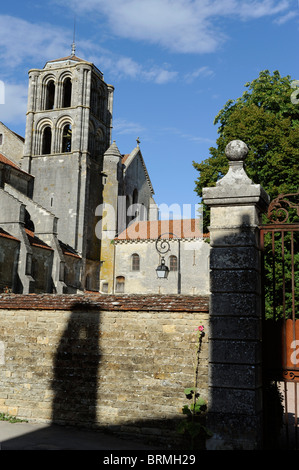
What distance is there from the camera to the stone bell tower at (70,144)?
114ft

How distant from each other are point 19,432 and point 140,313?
3.03 m

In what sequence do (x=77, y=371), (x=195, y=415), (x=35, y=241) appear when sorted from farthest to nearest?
(x=35, y=241) → (x=77, y=371) → (x=195, y=415)

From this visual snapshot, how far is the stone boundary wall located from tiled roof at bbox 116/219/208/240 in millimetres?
24981

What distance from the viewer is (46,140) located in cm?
3891

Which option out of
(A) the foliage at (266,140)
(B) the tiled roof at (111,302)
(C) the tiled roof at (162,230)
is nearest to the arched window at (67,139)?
(C) the tiled roof at (162,230)

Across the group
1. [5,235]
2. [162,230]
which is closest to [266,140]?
[5,235]

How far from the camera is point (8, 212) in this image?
88.4 feet

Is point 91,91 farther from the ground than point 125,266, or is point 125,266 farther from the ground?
point 91,91

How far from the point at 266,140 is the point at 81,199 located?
19097 mm

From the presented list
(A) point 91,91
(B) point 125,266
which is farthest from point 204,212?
(A) point 91,91

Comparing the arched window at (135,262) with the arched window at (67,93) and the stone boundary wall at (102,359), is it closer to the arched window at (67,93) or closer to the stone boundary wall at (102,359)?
the arched window at (67,93)

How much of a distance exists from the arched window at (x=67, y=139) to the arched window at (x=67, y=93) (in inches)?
77.9

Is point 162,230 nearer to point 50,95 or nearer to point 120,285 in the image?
point 120,285
